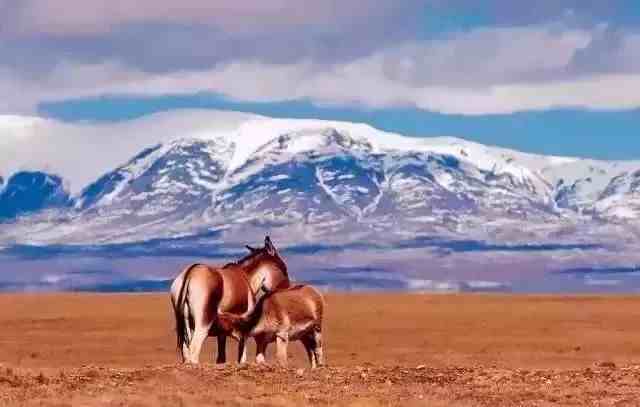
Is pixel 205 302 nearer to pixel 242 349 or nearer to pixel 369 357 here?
pixel 242 349

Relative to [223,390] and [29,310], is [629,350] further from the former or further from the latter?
[29,310]

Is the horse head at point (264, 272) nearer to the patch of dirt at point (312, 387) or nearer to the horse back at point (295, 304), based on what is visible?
the horse back at point (295, 304)

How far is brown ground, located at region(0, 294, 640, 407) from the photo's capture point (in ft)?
80.9

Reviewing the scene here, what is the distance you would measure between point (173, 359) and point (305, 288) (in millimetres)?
16069

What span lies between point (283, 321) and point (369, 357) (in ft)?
55.4

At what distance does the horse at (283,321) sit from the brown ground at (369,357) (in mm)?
616

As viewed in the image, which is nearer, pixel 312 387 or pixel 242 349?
pixel 312 387

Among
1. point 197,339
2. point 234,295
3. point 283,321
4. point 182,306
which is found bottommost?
point 197,339

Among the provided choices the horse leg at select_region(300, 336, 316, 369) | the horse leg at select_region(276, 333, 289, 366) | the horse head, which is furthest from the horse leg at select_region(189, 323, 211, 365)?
the horse head

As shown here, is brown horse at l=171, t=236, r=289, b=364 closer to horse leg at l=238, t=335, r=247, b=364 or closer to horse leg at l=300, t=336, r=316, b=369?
horse leg at l=238, t=335, r=247, b=364

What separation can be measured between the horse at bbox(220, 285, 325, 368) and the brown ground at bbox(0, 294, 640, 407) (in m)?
0.62

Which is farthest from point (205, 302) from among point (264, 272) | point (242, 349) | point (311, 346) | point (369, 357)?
point (369, 357)

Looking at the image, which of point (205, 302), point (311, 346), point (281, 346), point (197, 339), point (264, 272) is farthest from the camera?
point (264, 272)

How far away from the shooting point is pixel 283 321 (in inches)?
1182
